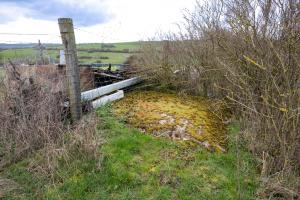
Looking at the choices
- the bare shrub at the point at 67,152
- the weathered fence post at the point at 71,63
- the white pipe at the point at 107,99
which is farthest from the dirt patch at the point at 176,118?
the bare shrub at the point at 67,152

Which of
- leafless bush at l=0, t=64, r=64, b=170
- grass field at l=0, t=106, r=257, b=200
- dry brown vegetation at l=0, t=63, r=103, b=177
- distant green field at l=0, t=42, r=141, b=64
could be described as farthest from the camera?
distant green field at l=0, t=42, r=141, b=64

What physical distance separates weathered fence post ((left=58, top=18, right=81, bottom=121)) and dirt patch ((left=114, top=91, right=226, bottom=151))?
3.49 feet

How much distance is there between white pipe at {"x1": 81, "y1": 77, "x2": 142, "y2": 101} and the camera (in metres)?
7.04

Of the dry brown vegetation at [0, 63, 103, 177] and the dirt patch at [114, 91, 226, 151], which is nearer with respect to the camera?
the dry brown vegetation at [0, 63, 103, 177]

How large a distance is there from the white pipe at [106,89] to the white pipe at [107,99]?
0.41 feet

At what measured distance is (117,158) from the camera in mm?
5250

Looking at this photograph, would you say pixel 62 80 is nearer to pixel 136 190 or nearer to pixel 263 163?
pixel 136 190

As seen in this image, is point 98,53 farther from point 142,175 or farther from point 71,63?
point 142,175

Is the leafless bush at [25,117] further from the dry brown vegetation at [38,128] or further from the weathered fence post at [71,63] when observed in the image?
the weathered fence post at [71,63]

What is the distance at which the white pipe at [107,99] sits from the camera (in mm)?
7156

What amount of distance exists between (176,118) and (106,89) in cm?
201

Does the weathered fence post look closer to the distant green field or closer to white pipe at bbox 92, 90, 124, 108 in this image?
white pipe at bbox 92, 90, 124, 108

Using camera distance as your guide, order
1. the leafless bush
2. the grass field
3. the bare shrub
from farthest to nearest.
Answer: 1. the leafless bush
2. the bare shrub
3. the grass field

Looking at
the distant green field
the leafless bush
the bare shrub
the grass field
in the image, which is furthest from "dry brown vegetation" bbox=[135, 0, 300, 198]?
the distant green field
